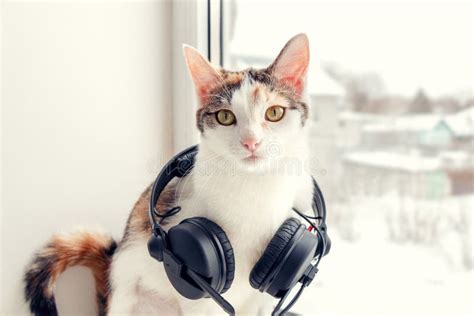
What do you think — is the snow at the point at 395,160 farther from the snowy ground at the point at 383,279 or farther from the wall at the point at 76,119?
the wall at the point at 76,119

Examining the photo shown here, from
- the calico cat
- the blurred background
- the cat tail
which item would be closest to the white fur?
the calico cat

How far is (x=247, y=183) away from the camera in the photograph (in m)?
0.80

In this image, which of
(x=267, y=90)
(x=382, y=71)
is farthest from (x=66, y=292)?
(x=382, y=71)

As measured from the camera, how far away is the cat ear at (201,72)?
83 centimetres

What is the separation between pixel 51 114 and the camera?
1.03 meters

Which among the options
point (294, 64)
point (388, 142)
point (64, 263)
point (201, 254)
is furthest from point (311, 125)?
Answer: point (64, 263)

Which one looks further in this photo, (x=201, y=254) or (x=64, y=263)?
(x=64, y=263)

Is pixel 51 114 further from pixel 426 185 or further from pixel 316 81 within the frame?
pixel 426 185

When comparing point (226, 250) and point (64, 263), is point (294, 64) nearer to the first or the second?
point (226, 250)

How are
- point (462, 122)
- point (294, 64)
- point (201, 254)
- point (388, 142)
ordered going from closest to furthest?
point (201, 254)
point (294, 64)
point (462, 122)
point (388, 142)

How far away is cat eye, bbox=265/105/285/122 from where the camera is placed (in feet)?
2.57

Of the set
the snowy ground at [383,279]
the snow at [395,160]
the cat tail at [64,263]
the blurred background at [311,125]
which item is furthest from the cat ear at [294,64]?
the cat tail at [64,263]

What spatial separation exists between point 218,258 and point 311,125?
0.53 meters

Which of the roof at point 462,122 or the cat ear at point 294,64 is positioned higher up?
the cat ear at point 294,64
